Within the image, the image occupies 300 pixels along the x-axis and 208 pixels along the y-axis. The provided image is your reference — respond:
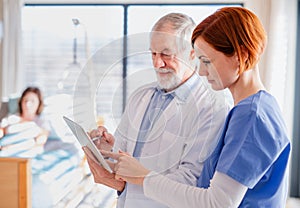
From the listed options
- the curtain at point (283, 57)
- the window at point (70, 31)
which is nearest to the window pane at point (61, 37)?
the window at point (70, 31)

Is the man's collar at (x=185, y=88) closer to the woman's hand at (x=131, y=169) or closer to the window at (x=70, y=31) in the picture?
the woman's hand at (x=131, y=169)

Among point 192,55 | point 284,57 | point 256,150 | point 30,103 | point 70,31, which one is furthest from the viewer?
point 70,31

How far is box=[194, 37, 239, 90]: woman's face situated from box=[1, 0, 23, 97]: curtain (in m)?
3.37

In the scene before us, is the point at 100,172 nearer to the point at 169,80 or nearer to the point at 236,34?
the point at 169,80

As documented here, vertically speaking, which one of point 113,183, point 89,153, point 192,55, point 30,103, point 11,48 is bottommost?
point 30,103

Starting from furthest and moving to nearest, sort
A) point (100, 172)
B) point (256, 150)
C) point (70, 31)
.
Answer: point (70, 31)
point (100, 172)
point (256, 150)

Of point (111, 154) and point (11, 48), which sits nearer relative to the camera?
point (111, 154)

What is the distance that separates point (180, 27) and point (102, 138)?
1.16 feet

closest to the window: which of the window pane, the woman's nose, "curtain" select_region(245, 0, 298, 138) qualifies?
the window pane

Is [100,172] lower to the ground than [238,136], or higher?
lower

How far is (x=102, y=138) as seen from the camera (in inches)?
45.4

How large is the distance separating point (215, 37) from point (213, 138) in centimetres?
24

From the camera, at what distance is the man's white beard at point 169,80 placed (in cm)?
105

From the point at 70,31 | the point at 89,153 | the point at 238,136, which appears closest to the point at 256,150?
the point at 238,136
